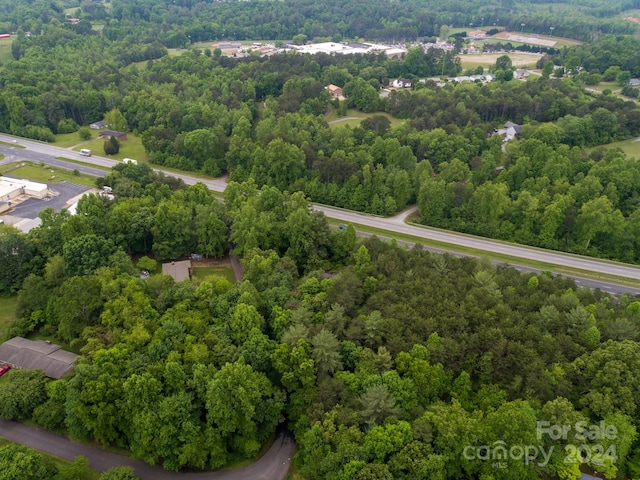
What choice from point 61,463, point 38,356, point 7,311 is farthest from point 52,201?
point 61,463

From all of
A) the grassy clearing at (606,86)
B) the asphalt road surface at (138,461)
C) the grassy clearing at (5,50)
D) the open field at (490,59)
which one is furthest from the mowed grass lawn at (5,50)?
the grassy clearing at (606,86)

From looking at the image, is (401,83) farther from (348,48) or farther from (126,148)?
(126,148)

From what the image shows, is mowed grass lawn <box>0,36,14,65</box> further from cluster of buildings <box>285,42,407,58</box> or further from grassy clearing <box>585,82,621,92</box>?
grassy clearing <box>585,82,621,92</box>

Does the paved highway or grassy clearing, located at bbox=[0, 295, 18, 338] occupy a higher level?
grassy clearing, located at bbox=[0, 295, 18, 338]

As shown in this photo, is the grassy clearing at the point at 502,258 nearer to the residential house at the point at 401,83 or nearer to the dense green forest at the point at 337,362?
the dense green forest at the point at 337,362

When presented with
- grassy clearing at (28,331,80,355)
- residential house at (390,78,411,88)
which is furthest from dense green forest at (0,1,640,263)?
grassy clearing at (28,331,80,355)

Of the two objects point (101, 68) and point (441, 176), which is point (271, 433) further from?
point (101, 68)

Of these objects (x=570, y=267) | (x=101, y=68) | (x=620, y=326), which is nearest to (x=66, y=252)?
(x=620, y=326)
